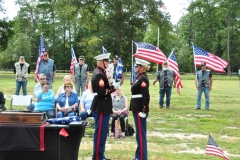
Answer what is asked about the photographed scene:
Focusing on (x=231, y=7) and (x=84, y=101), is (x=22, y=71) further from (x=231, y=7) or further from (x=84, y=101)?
(x=231, y=7)

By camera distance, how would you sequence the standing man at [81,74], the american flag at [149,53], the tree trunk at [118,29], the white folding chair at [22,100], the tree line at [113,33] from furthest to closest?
1. the tree line at [113,33]
2. the tree trunk at [118,29]
3. the american flag at [149,53]
4. the standing man at [81,74]
5. the white folding chair at [22,100]

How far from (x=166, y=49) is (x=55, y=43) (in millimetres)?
20054

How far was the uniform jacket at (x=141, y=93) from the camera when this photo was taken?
6.36 metres

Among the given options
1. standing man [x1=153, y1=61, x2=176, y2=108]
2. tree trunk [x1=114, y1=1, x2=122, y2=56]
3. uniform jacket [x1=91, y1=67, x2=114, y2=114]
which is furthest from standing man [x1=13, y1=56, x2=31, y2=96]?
tree trunk [x1=114, y1=1, x2=122, y2=56]

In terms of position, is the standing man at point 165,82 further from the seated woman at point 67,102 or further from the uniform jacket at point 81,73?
the seated woman at point 67,102

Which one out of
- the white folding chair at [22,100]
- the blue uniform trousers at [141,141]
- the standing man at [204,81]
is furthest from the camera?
the standing man at [204,81]

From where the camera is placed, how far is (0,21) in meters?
40.8

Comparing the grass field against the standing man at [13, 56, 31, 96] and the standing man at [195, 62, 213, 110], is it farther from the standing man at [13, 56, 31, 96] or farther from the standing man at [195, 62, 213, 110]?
the standing man at [13, 56, 31, 96]

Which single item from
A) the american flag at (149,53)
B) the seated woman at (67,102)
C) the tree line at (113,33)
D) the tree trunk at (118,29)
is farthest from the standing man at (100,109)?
the tree line at (113,33)

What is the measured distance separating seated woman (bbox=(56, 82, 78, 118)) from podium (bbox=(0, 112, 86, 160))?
2.90 metres

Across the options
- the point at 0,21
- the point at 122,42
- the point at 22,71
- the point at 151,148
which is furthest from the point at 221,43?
the point at 151,148

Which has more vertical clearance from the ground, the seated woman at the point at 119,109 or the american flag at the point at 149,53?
the american flag at the point at 149,53

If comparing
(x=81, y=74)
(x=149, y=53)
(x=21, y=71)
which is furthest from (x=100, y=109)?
(x=21, y=71)

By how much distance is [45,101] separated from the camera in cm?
909
